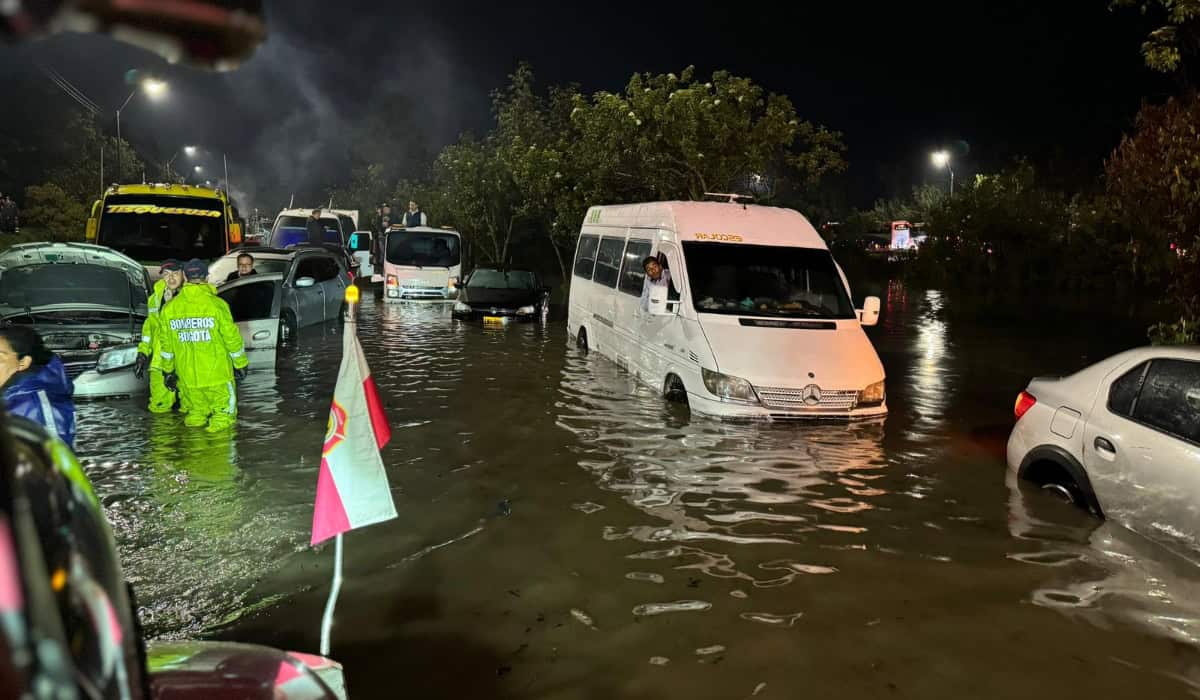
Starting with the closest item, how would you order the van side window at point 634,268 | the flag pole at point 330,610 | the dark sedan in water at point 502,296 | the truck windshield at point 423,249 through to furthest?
the flag pole at point 330,610 < the van side window at point 634,268 < the dark sedan in water at point 502,296 < the truck windshield at point 423,249

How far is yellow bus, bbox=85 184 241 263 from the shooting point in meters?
16.7

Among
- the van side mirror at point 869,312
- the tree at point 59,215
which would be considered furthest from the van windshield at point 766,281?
the tree at point 59,215

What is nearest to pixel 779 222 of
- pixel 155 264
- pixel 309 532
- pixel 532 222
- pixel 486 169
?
Result: pixel 309 532

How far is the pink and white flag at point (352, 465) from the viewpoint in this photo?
4438 millimetres

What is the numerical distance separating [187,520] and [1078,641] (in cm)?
547

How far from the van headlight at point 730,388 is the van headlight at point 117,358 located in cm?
601

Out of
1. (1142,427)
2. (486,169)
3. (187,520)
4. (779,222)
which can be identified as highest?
(486,169)

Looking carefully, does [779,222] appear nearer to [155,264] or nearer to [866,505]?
[866,505]

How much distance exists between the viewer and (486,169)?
3881cm

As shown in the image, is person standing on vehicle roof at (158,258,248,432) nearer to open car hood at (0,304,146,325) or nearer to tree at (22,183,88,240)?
open car hood at (0,304,146,325)

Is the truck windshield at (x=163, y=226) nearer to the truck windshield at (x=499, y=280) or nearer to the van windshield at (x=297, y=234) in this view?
the truck windshield at (x=499, y=280)

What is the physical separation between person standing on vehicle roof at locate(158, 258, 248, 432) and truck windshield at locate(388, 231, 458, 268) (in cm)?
1406

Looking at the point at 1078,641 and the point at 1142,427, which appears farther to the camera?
the point at 1142,427

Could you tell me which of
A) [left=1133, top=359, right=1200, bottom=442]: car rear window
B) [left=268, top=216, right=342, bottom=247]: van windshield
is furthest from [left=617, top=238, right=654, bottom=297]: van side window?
[left=268, top=216, right=342, bottom=247]: van windshield
